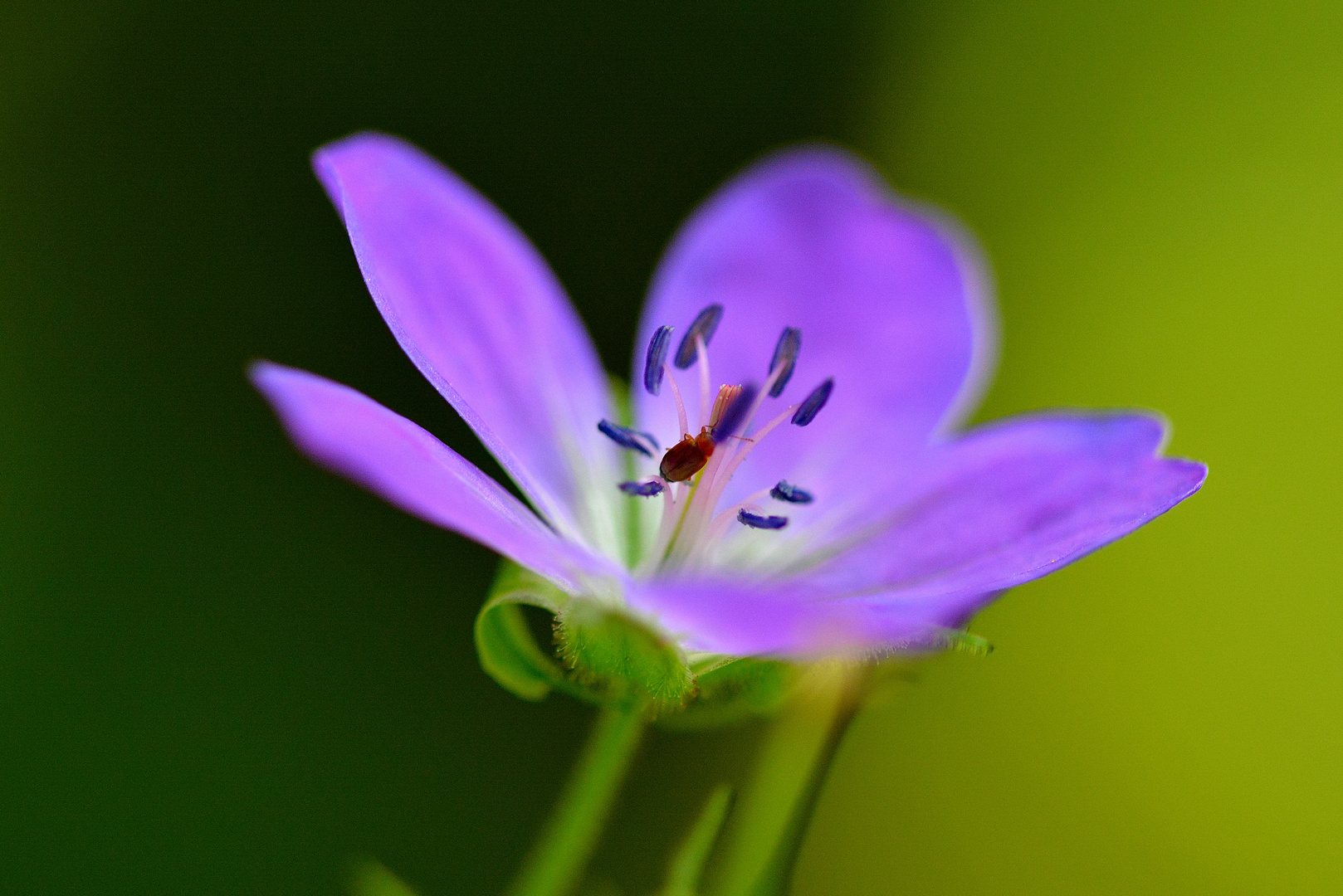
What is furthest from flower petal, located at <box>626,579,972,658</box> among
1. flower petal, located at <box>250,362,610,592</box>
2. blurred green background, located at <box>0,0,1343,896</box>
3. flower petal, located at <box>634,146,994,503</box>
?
blurred green background, located at <box>0,0,1343,896</box>

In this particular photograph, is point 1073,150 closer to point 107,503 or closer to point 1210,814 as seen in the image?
point 1210,814

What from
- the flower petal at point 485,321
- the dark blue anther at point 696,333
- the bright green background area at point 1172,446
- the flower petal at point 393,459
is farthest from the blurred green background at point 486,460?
the flower petal at point 393,459

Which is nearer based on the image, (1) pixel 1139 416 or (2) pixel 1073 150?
(1) pixel 1139 416

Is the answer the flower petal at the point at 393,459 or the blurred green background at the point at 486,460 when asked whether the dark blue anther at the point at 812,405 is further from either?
the blurred green background at the point at 486,460

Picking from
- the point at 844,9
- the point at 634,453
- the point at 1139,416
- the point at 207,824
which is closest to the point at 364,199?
the point at 634,453

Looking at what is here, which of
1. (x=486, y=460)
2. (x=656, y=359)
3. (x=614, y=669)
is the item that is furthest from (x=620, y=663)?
(x=486, y=460)

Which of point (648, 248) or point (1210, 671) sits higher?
point (648, 248)

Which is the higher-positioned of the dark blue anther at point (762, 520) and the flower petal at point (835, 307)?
the flower petal at point (835, 307)

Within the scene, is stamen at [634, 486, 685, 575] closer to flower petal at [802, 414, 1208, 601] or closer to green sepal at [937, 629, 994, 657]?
flower petal at [802, 414, 1208, 601]

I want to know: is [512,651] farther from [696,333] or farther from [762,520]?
[696,333]
